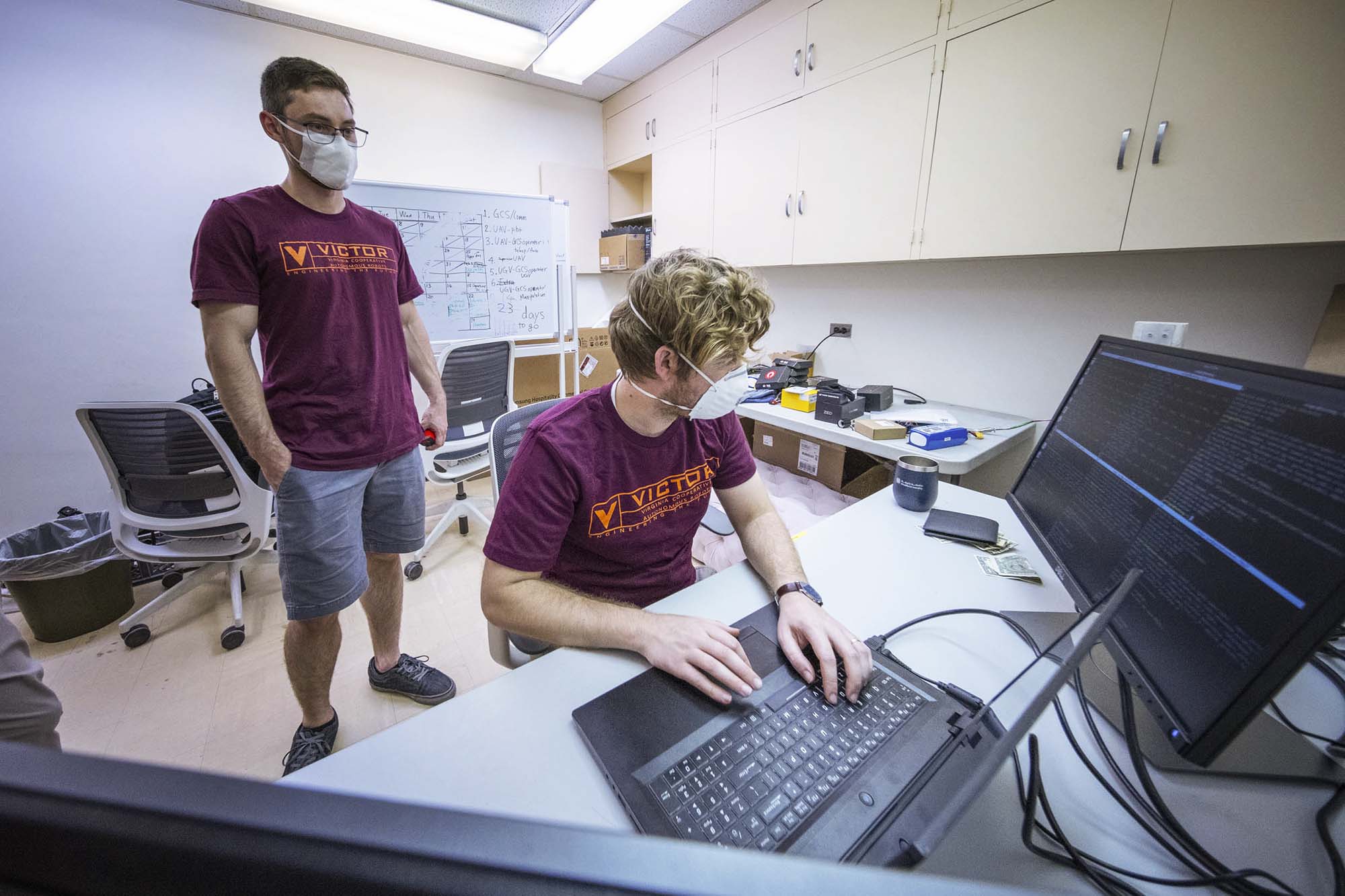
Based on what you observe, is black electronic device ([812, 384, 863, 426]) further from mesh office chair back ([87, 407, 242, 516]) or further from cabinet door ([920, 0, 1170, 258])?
mesh office chair back ([87, 407, 242, 516])

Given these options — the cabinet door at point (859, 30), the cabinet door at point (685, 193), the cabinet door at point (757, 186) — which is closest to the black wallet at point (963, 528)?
the cabinet door at point (757, 186)

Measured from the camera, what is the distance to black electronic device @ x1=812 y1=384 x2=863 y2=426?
6.46 feet

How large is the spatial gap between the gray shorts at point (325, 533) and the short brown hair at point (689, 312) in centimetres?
90

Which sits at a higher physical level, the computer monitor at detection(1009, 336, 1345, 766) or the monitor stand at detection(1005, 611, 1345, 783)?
the computer monitor at detection(1009, 336, 1345, 766)

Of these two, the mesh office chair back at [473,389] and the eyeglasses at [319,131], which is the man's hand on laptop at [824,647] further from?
the mesh office chair back at [473,389]

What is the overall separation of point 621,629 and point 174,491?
205cm

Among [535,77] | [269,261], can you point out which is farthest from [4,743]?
[535,77]

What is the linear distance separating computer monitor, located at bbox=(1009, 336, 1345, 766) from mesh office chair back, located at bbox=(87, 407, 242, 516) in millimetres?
2459

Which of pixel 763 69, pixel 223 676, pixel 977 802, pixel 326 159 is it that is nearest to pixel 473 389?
pixel 326 159

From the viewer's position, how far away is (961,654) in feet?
2.49

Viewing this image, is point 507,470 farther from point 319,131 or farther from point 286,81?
point 286,81

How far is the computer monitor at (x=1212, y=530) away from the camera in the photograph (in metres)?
0.43

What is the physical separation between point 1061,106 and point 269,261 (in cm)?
234

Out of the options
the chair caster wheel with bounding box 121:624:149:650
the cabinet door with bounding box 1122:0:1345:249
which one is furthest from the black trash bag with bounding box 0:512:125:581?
the cabinet door with bounding box 1122:0:1345:249
